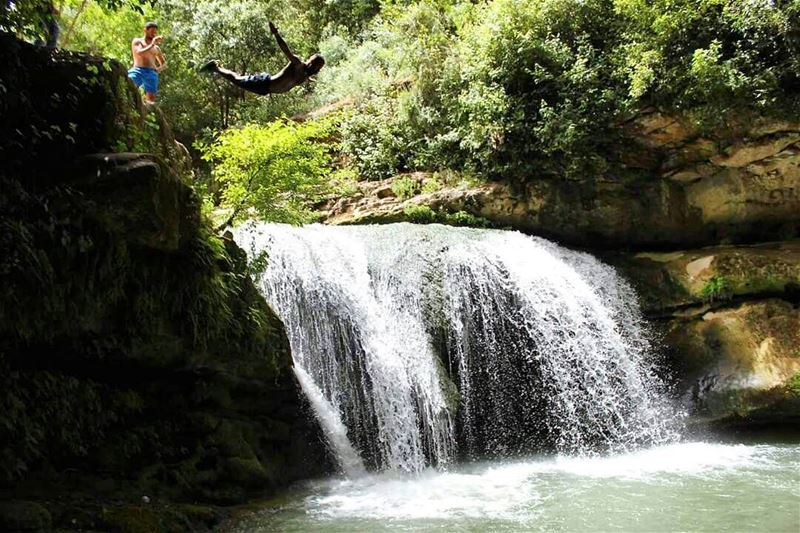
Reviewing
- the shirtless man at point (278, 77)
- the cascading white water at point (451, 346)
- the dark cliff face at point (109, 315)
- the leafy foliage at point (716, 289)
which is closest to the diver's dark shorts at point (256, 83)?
the shirtless man at point (278, 77)

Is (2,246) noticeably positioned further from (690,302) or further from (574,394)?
(690,302)

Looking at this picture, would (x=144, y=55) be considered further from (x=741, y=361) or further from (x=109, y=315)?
(x=741, y=361)

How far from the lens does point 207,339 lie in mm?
5828

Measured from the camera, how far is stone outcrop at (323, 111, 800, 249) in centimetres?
1112

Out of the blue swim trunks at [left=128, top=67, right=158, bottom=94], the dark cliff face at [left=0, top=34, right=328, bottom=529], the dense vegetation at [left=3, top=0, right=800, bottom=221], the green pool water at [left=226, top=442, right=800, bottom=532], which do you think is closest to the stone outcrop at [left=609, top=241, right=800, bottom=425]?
the green pool water at [left=226, top=442, right=800, bottom=532]

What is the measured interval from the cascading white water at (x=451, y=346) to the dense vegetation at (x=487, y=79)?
1.37 m

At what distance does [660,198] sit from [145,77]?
947 centimetres

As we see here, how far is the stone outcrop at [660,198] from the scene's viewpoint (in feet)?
36.5

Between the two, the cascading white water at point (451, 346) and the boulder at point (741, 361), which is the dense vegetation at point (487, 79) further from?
the boulder at point (741, 361)

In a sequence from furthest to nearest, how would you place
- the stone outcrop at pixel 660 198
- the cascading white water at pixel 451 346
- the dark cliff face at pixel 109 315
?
the stone outcrop at pixel 660 198 → the cascading white water at pixel 451 346 → the dark cliff face at pixel 109 315

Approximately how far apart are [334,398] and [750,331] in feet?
23.0

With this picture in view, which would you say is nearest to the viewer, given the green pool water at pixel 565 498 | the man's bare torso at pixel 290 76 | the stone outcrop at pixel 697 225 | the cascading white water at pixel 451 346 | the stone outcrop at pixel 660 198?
the man's bare torso at pixel 290 76

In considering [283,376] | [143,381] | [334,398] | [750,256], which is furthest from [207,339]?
[750,256]

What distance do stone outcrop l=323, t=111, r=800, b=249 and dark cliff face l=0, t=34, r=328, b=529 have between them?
22.6 ft
